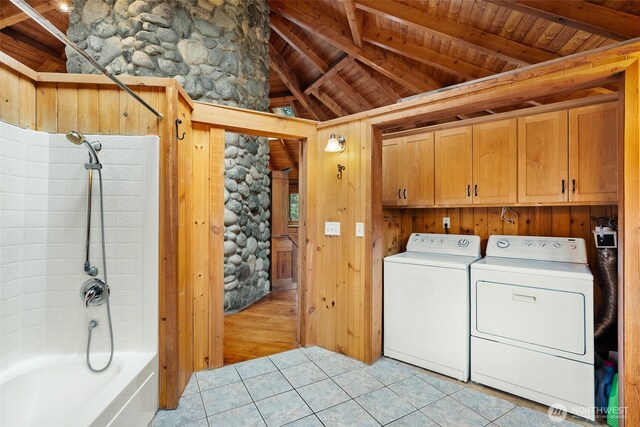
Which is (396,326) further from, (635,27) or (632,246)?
(635,27)

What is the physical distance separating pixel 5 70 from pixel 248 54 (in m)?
2.31

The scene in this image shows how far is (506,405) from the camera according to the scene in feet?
6.39

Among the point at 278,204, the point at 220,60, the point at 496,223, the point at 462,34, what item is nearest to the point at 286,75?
the point at 220,60

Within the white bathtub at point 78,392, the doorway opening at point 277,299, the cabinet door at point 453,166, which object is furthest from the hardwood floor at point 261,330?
the cabinet door at point 453,166

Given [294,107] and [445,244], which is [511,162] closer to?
[445,244]

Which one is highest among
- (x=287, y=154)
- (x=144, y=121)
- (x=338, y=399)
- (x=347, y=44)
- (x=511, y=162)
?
(x=347, y=44)

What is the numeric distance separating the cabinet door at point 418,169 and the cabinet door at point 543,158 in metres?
0.70

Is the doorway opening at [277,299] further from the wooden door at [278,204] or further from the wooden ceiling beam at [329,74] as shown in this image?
the wooden ceiling beam at [329,74]

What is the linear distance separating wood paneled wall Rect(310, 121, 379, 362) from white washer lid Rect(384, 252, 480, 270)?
12.7 inches

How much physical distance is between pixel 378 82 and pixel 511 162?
2777 millimetres

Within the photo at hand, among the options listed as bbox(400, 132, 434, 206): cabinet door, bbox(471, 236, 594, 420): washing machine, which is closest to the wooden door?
bbox(400, 132, 434, 206): cabinet door

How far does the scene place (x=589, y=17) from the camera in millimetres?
2014

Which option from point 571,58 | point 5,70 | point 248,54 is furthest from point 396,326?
point 248,54

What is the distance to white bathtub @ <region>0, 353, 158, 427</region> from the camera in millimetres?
1373
